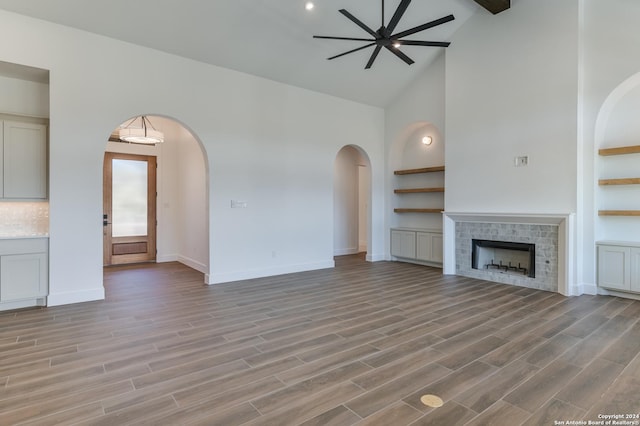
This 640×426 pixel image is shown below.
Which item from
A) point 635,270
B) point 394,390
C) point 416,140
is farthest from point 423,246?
point 394,390

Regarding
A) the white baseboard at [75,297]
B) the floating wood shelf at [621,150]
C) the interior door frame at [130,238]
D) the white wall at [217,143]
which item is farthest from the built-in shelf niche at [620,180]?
the interior door frame at [130,238]

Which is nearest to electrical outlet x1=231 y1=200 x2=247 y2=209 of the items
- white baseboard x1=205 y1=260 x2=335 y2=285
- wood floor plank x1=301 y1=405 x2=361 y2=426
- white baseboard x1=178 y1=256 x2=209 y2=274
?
white baseboard x1=205 y1=260 x2=335 y2=285

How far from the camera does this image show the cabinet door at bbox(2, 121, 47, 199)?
4281mm

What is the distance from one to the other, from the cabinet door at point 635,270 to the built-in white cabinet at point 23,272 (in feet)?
25.1

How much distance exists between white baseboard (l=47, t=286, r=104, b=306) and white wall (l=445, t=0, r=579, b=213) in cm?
592

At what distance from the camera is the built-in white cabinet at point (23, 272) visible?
4.04 metres

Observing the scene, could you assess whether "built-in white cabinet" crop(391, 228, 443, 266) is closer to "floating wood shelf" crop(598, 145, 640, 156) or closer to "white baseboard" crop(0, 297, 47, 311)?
"floating wood shelf" crop(598, 145, 640, 156)

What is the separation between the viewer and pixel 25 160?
440 centimetres

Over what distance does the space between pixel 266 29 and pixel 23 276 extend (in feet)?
15.2

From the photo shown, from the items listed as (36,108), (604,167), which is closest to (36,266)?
(36,108)

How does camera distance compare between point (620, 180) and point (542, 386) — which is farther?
point (620, 180)

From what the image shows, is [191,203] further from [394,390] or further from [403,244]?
[394,390]

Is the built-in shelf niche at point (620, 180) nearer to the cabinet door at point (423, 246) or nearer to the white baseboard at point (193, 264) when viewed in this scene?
the cabinet door at point (423, 246)

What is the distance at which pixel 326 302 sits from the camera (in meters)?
4.50
